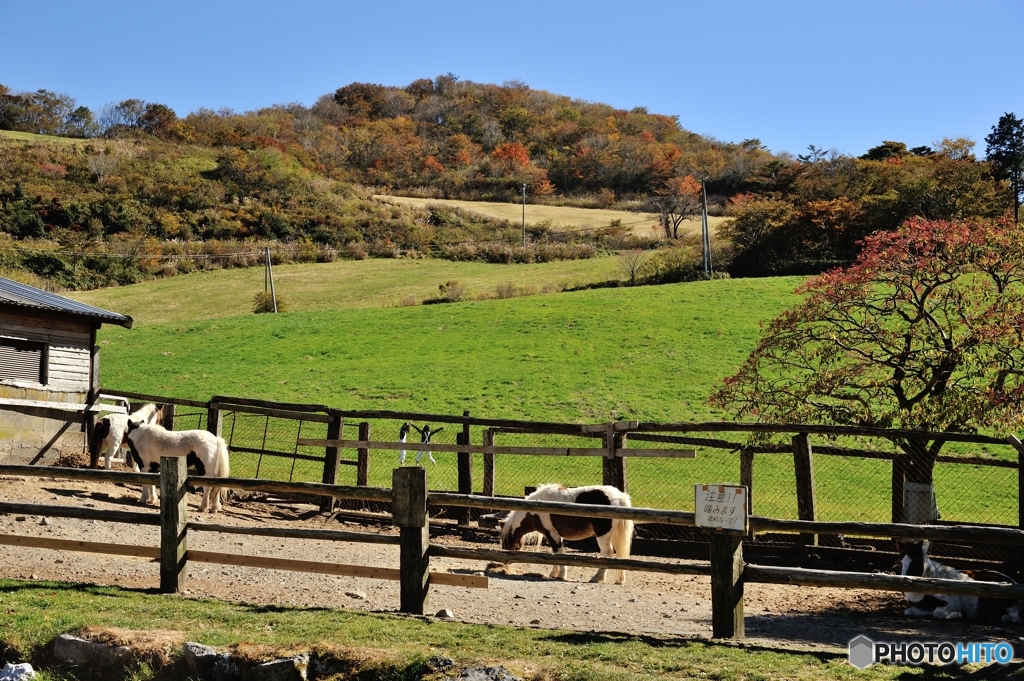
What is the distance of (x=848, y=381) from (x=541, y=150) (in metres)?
114

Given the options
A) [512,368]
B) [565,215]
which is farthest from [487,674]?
[565,215]

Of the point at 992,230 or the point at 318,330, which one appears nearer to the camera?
the point at 992,230

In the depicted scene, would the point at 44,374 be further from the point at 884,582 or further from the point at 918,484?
the point at 884,582

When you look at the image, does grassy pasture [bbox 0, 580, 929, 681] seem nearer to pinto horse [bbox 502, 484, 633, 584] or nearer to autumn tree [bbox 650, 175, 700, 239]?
pinto horse [bbox 502, 484, 633, 584]

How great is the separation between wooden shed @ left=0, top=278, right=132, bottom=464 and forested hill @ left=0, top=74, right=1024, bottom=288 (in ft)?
137

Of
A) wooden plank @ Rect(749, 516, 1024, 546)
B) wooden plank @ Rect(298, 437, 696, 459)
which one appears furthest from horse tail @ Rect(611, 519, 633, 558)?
wooden plank @ Rect(749, 516, 1024, 546)

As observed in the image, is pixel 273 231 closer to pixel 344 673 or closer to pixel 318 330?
pixel 318 330

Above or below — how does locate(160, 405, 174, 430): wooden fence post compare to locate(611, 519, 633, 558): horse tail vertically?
above

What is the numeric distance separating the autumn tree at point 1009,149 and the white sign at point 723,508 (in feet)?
225

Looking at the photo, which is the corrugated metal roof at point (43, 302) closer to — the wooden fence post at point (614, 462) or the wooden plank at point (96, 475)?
the wooden plank at point (96, 475)

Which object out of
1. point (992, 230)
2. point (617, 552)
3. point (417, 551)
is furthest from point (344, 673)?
point (992, 230)

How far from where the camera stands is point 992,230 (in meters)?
15.7

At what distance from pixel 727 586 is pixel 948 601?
3.66m

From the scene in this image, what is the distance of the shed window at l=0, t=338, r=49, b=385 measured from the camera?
813 inches
